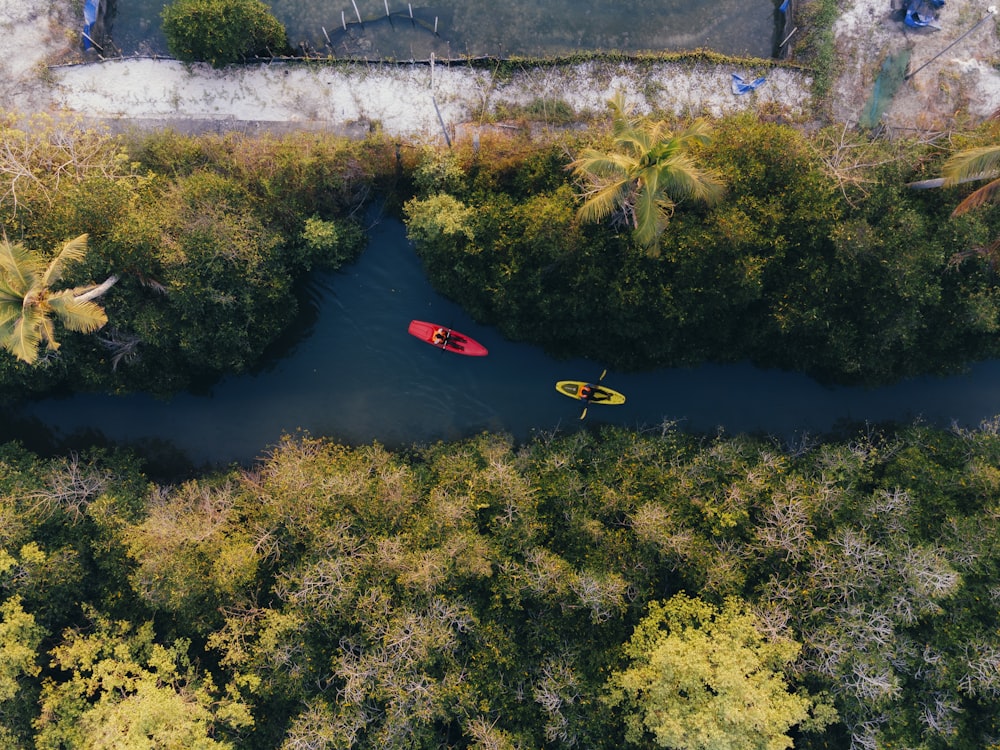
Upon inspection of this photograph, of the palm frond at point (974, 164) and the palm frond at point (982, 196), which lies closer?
the palm frond at point (974, 164)

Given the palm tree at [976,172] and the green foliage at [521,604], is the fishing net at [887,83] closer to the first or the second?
the palm tree at [976,172]

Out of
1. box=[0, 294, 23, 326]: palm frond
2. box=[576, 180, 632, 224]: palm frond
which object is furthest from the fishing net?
box=[0, 294, 23, 326]: palm frond

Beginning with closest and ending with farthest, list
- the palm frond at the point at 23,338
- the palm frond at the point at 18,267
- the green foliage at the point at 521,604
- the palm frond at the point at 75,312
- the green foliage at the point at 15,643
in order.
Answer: the palm frond at the point at 23,338 < the palm frond at the point at 18,267 < the palm frond at the point at 75,312 < the green foliage at the point at 15,643 < the green foliage at the point at 521,604

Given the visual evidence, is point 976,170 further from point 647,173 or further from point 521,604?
point 521,604

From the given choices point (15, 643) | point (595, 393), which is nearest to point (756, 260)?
point (595, 393)

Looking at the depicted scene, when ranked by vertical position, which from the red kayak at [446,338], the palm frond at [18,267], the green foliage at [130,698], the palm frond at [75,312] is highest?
the palm frond at [18,267]

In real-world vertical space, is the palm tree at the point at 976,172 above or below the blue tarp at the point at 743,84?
below

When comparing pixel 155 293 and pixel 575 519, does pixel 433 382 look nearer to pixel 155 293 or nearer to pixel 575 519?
pixel 575 519

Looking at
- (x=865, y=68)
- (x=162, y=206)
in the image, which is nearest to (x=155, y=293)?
(x=162, y=206)

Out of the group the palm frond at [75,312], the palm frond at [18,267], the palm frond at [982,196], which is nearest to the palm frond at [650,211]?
the palm frond at [982,196]

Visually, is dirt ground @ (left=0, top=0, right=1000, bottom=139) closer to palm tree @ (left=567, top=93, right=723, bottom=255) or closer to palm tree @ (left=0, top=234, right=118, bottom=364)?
palm tree @ (left=567, top=93, right=723, bottom=255)
